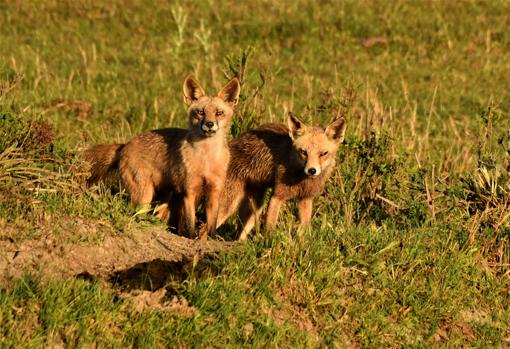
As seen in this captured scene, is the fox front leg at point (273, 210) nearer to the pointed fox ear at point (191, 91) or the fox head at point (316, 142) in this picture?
the fox head at point (316, 142)

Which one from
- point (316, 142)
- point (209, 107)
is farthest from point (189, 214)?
point (316, 142)

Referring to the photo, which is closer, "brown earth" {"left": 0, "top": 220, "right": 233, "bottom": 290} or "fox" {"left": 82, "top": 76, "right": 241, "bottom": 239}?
"brown earth" {"left": 0, "top": 220, "right": 233, "bottom": 290}

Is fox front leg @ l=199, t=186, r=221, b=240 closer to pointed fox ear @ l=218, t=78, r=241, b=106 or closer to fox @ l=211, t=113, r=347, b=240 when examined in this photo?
fox @ l=211, t=113, r=347, b=240

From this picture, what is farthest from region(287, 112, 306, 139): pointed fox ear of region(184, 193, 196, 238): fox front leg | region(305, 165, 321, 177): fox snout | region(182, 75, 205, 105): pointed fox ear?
region(184, 193, 196, 238): fox front leg

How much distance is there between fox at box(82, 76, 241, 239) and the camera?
802 centimetres

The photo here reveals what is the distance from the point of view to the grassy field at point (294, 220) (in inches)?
232

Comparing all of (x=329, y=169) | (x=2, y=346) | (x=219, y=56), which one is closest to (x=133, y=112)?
(x=219, y=56)

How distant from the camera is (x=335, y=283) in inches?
261

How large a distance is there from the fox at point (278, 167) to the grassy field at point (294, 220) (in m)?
0.38

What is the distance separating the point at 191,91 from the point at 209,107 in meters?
0.42

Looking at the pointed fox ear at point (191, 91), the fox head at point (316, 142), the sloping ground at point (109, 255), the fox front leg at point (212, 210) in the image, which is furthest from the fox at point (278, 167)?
the sloping ground at point (109, 255)

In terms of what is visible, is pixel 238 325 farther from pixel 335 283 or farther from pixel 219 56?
pixel 219 56

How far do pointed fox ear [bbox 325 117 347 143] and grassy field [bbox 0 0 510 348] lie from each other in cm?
47

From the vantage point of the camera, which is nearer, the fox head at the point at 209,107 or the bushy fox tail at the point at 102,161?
the fox head at the point at 209,107
